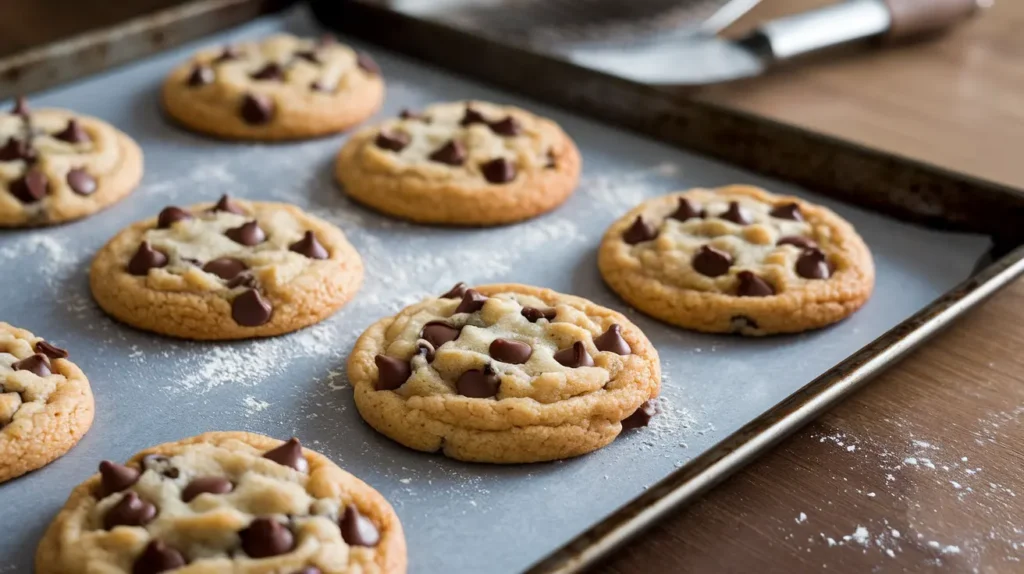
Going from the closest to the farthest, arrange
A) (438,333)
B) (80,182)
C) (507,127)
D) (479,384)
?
(479,384), (438,333), (80,182), (507,127)

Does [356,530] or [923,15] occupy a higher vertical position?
[923,15]

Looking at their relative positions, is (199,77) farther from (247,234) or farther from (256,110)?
(247,234)

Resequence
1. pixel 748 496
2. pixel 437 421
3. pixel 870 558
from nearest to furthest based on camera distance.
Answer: pixel 870 558, pixel 748 496, pixel 437 421

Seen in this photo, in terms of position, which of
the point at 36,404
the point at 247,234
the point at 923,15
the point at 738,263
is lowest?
the point at 36,404

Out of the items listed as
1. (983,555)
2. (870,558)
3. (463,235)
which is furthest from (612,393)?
(463,235)

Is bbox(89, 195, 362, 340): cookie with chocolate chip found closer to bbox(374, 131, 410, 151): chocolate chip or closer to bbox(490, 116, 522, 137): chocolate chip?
bbox(374, 131, 410, 151): chocolate chip

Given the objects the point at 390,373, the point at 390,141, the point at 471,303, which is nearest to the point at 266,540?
the point at 390,373

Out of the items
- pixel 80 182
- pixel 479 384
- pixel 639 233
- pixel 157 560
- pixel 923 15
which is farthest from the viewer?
pixel 923 15

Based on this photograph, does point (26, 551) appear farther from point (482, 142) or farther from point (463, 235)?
point (482, 142)
